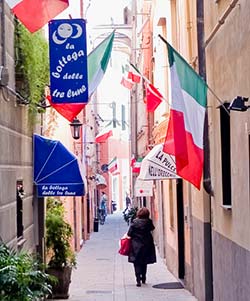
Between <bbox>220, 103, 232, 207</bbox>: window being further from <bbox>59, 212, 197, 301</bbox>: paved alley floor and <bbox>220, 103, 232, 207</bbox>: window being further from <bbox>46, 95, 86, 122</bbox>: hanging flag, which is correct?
<bbox>59, 212, 197, 301</bbox>: paved alley floor

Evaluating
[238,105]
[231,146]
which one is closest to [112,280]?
[231,146]

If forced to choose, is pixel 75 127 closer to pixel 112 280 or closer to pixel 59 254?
pixel 112 280

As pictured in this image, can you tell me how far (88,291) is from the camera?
55.1 ft

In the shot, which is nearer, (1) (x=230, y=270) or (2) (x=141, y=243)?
(1) (x=230, y=270)

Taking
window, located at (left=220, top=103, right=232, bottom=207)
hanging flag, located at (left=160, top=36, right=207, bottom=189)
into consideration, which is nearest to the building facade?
hanging flag, located at (left=160, top=36, right=207, bottom=189)

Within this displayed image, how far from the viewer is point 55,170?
43.8 feet

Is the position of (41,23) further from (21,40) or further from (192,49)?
(192,49)

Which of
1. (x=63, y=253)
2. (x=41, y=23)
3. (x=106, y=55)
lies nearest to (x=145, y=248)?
(x=63, y=253)

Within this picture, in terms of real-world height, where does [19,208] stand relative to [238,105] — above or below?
below

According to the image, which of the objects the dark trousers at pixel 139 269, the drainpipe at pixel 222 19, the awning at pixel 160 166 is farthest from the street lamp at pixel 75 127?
the drainpipe at pixel 222 19

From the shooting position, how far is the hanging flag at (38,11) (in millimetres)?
9281

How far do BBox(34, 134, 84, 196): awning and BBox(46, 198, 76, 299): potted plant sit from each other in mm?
1896

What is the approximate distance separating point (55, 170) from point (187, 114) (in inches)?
178

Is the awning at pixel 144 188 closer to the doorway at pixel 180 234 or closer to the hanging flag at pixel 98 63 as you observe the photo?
the doorway at pixel 180 234
